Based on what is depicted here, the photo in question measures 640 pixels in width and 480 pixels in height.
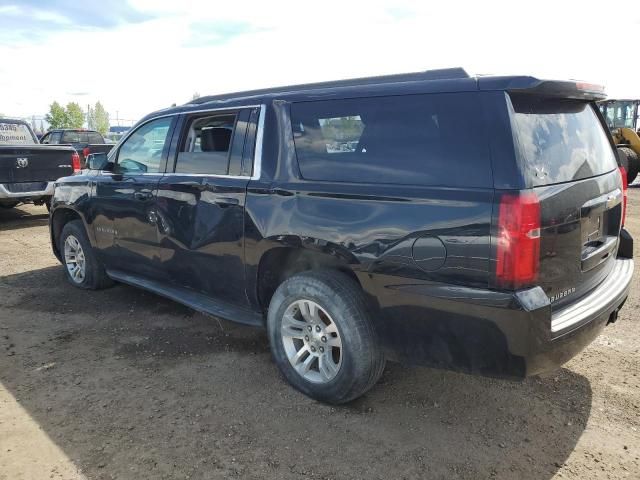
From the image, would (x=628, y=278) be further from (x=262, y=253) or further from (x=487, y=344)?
(x=262, y=253)

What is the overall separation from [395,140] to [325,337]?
124cm

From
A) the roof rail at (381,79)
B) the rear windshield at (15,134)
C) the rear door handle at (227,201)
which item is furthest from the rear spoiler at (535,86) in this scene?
the rear windshield at (15,134)

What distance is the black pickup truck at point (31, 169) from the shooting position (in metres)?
8.99

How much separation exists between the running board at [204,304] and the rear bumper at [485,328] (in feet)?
3.73

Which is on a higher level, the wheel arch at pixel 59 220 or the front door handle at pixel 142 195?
the front door handle at pixel 142 195

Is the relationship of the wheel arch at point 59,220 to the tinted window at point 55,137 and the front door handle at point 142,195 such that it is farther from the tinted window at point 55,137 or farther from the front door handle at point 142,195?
the tinted window at point 55,137

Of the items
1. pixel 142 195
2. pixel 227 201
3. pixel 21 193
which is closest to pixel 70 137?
pixel 21 193

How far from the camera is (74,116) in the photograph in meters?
69.5

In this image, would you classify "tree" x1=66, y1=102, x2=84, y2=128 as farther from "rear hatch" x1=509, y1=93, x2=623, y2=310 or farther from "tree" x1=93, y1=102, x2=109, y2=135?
"rear hatch" x1=509, y1=93, x2=623, y2=310

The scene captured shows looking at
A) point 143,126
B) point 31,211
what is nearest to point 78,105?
point 31,211

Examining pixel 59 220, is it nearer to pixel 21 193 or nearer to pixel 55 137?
pixel 21 193

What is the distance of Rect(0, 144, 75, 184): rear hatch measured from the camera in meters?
8.98

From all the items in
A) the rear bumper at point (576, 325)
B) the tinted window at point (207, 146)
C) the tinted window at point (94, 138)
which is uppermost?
the tinted window at point (94, 138)

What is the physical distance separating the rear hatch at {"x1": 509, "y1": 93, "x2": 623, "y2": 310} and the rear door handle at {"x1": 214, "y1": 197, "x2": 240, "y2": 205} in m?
1.87
